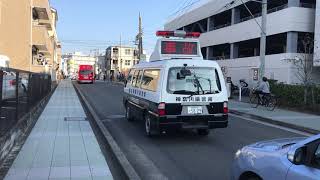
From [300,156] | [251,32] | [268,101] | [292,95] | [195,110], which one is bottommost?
[268,101]

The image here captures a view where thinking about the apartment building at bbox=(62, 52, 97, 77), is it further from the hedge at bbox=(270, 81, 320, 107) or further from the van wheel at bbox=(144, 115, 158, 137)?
the van wheel at bbox=(144, 115, 158, 137)

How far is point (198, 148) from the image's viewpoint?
11.6m

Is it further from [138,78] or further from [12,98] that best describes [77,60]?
[12,98]

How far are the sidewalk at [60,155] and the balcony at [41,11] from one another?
28.5 m

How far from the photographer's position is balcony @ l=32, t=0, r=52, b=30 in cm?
4155

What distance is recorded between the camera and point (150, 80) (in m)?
13.5

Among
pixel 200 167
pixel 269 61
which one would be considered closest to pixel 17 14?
pixel 269 61

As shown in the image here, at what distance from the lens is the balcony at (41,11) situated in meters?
41.5

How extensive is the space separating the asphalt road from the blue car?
8.77 ft

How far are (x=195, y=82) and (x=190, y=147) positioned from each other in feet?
5.67

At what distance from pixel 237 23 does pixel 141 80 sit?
34.5m

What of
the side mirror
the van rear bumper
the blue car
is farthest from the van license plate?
the side mirror

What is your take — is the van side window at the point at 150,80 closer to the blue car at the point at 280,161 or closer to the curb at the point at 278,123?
the curb at the point at 278,123

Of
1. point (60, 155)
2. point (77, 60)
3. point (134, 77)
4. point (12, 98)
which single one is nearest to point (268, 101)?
point (134, 77)
